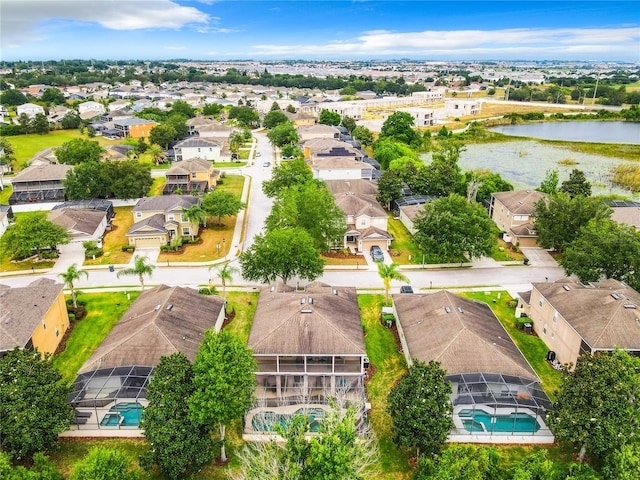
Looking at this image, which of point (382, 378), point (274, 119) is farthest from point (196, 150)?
point (382, 378)

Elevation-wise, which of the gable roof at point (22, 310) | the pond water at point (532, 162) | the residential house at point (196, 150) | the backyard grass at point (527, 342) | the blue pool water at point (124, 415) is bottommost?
the pond water at point (532, 162)

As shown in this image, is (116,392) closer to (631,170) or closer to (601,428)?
(601,428)

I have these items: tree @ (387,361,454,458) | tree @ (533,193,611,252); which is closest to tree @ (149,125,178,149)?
tree @ (533,193,611,252)

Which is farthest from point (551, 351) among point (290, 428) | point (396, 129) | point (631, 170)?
point (396, 129)

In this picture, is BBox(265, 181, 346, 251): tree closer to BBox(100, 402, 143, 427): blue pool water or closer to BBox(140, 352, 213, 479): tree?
BBox(100, 402, 143, 427): blue pool water

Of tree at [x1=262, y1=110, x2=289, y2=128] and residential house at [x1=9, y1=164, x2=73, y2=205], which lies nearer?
residential house at [x1=9, y1=164, x2=73, y2=205]

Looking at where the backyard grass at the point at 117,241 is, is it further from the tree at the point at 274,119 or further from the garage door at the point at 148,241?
the tree at the point at 274,119

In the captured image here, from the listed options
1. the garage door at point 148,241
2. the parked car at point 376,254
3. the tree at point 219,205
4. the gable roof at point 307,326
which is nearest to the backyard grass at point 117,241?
the garage door at point 148,241
